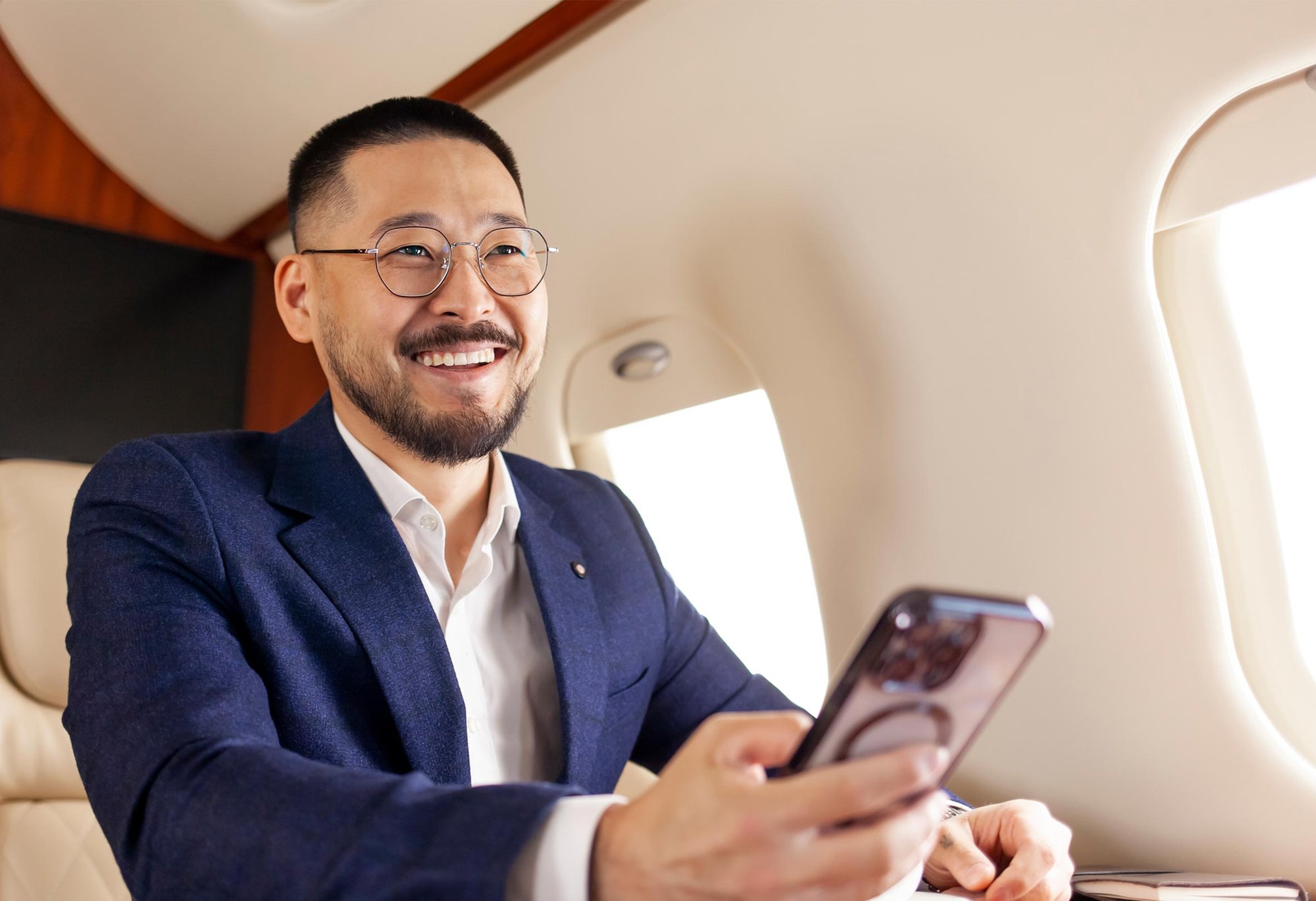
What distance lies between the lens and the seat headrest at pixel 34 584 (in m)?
2.00

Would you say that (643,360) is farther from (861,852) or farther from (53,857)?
(861,852)

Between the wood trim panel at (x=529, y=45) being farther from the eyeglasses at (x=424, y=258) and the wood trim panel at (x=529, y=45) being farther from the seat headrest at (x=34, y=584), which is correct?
the seat headrest at (x=34, y=584)

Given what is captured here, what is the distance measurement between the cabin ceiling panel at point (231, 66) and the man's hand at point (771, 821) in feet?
5.65

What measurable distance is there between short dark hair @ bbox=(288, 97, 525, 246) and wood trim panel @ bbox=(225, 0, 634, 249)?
1.40 feet

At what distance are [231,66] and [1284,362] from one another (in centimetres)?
231

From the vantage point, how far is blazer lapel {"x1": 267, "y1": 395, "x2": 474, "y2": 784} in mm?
1269

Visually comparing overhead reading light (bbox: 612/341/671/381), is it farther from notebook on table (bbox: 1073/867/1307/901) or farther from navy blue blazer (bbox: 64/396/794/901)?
notebook on table (bbox: 1073/867/1307/901)

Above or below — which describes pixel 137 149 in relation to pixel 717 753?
above

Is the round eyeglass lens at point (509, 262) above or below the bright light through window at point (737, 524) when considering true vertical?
above

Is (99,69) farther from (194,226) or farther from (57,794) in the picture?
(57,794)

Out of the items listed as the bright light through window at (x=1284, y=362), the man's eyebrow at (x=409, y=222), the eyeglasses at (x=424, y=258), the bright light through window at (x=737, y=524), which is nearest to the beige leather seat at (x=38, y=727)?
the eyeglasses at (x=424, y=258)

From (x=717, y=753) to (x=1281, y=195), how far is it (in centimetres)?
143

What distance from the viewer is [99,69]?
2.45m

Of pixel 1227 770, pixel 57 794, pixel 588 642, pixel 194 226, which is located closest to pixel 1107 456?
pixel 1227 770
